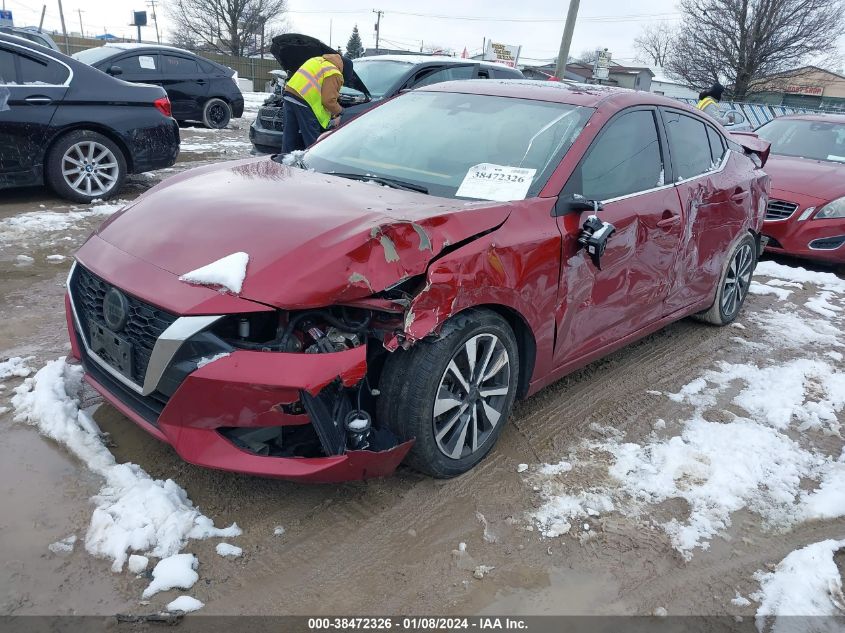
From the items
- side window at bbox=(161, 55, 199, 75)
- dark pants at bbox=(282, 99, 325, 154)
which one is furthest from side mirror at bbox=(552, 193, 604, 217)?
side window at bbox=(161, 55, 199, 75)

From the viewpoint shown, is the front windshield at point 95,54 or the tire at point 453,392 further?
the front windshield at point 95,54

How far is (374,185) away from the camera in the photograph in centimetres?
321

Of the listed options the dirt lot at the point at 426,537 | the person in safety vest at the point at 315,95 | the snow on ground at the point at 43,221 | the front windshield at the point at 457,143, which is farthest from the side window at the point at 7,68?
the front windshield at the point at 457,143

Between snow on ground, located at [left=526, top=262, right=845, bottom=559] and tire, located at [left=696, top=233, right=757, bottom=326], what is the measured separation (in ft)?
2.03

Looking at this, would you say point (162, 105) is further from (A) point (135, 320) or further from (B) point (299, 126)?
(A) point (135, 320)

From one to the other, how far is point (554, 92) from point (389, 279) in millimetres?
1904

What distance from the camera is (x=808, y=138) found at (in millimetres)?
8055

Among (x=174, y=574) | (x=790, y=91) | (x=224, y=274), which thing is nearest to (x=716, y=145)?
(x=224, y=274)

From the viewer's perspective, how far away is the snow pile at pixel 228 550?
240 centimetres

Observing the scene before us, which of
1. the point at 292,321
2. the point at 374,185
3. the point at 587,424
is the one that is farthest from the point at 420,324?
the point at 587,424

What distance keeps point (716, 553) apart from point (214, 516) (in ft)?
6.59

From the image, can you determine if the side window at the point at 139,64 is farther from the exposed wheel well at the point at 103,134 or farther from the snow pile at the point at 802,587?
the snow pile at the point at 802,587

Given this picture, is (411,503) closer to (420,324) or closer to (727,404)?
(420,324)

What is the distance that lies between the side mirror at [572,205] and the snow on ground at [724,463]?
117cm
